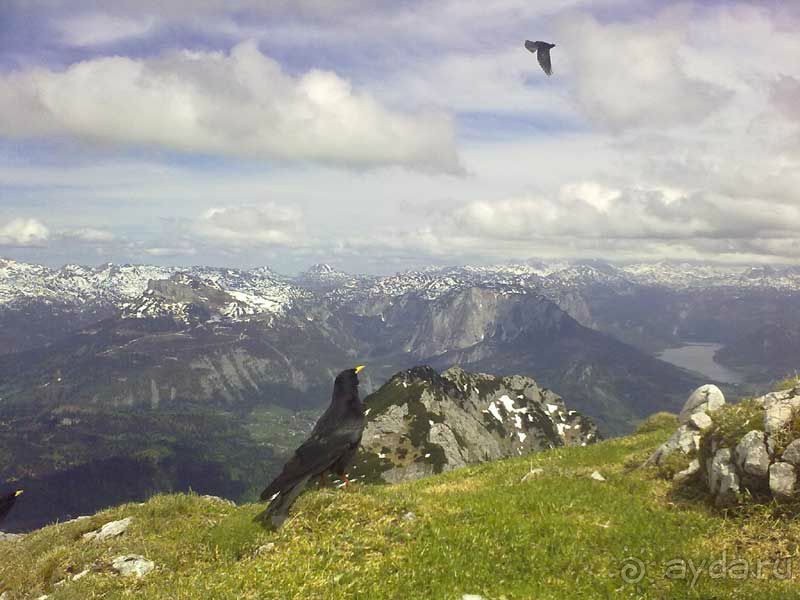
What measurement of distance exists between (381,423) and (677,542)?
190490 millimetres

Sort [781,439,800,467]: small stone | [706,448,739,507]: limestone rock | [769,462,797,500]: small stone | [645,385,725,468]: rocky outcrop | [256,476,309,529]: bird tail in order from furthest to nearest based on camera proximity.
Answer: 1. [645,385,725,468]: rocky outcrop
2. [706,448,739,507]: limestone rock
3. [781,439,800,467]: small stone
4. [769,462,797,500]: small stone
5. [256,476,309,529]: bird tail

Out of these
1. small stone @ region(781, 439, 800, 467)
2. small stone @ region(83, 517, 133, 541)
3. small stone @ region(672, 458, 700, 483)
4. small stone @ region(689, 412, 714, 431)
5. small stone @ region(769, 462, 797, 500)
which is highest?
small stone @ region(781, 439, 800, 467)

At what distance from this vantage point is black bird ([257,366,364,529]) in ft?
40.9

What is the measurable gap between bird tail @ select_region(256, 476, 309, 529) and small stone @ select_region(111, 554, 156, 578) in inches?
123

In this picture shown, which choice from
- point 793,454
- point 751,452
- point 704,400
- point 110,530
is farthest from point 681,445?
point 110,530

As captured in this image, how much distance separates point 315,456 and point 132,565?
5618mm

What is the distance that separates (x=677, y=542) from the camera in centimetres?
1238

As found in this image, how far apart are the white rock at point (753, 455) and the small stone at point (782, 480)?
250 mm

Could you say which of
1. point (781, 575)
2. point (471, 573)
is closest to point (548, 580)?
point (471, 573)

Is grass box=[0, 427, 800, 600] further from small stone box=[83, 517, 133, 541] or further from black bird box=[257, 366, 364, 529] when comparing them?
black bird box=[257, 366, 364, 529]

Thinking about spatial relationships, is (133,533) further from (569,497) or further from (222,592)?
(569,497)

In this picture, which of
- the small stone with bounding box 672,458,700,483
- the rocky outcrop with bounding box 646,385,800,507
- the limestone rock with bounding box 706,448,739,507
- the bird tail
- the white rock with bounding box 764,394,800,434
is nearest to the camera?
the bird tail

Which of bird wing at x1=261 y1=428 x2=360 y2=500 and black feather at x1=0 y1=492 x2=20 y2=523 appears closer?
bird wing at x1=261 y1=428 x2=360 y2=500

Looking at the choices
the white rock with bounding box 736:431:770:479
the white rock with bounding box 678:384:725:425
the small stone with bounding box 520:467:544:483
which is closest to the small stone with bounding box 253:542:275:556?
the small stone with bounding box 520:467:544:483
